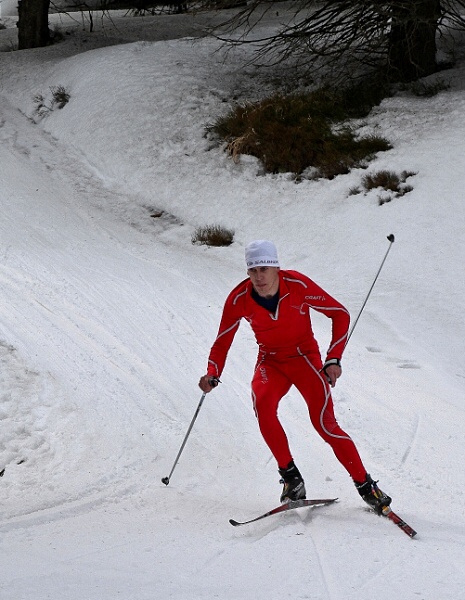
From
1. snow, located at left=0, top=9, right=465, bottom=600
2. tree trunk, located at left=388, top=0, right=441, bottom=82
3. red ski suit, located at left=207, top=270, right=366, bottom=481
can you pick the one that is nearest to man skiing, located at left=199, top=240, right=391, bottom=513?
red ski suit, located at left=207, top=270, right=366, bottom=481

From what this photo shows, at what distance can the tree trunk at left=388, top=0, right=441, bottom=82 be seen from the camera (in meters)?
13.4

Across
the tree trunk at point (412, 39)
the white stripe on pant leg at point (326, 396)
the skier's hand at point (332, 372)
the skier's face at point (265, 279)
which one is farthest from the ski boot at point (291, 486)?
the tree trunk at point (412, 39)

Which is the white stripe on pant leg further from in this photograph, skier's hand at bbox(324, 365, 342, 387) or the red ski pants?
skier's hand at bbox(324, 365, 342, 387)

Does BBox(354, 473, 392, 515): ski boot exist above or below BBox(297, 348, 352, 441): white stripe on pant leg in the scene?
below

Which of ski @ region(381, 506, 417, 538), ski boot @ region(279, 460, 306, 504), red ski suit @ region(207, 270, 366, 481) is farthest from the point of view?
ski boot @ region(279, 460, 306, 504)

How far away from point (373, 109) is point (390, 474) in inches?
356

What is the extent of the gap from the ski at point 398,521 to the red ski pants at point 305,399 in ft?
0.84

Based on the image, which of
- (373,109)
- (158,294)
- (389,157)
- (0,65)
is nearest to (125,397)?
(158,294)

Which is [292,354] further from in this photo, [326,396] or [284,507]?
[284,507]

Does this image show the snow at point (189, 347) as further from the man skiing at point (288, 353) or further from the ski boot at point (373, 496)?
the man skiing at point (288, 353)

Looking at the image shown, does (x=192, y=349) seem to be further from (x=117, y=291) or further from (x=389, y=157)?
(x=389, y=157)

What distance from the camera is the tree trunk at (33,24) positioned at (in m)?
19.7

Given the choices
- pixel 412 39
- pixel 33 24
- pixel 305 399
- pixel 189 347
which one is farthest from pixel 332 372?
pixel 33 24

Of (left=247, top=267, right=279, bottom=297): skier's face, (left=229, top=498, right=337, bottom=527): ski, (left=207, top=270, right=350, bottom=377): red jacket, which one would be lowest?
(left=229, top=498, right=337, bottom=527): ski
